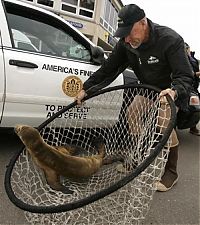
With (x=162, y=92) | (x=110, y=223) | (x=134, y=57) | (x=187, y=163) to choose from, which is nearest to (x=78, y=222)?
(x=110, y=223)

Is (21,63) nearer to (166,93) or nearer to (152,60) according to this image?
(152,60)

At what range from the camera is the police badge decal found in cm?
373

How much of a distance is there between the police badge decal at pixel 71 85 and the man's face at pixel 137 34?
102cm

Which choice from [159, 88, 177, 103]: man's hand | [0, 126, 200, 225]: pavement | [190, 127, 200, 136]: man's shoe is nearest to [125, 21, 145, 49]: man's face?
[159, 88, 177, 103]: man's hand

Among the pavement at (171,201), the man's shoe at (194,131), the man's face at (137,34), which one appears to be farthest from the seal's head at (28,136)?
the man's shoe at (194,131)

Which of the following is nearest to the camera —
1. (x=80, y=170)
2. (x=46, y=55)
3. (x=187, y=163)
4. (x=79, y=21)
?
(x=80, y=170)

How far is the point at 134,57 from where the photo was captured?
10.2 ft

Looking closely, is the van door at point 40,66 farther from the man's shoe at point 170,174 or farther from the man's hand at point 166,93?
the man's hand at point 166,93

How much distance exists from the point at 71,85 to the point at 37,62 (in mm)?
448

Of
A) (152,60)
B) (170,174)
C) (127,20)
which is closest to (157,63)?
(152,60)

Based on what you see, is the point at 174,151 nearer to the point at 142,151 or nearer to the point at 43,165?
the point at 142,151

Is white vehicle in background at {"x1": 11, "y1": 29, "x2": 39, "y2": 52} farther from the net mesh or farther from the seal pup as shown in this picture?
the seal pup

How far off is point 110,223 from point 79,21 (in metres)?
22.4

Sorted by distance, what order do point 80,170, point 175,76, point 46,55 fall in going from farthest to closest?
point 46,55 → point 175,76 → point 80,170
